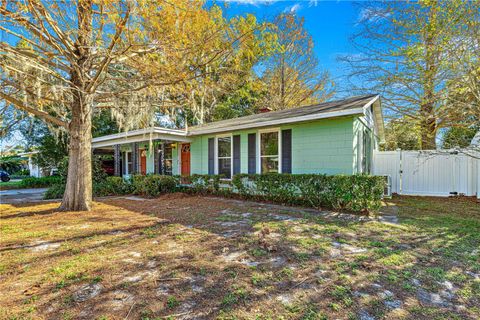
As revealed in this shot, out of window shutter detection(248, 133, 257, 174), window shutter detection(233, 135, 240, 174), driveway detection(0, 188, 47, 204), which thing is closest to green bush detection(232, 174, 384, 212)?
window shutter detection(248, 133, 257, 174)

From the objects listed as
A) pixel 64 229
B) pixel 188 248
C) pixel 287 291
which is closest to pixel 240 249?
pixel 188 248


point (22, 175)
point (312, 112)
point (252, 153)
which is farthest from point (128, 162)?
point (22, 175)

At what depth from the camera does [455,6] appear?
744 cm

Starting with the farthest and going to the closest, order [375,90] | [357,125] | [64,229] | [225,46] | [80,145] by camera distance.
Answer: [375,90] → [357,125] → [80,145] → [225,46] → [64,229]

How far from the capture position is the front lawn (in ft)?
8.14

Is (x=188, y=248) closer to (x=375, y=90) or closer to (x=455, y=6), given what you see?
(x=455, y=6)

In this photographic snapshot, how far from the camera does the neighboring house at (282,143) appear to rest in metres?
8.05

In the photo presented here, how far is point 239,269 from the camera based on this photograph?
3277 mm

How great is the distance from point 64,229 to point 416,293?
5.96 metres

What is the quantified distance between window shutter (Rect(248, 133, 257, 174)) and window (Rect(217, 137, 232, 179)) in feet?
3.43

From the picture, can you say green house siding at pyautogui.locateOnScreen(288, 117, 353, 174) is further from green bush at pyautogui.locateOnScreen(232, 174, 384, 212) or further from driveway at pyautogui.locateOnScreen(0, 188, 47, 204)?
driveway at pyautogui.locateOnScreen(0, 188, 47, 204)

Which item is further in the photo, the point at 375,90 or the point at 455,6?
the point at 375,90

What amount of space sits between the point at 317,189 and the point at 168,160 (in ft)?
30.0

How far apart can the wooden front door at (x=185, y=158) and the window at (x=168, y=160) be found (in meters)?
0.99
